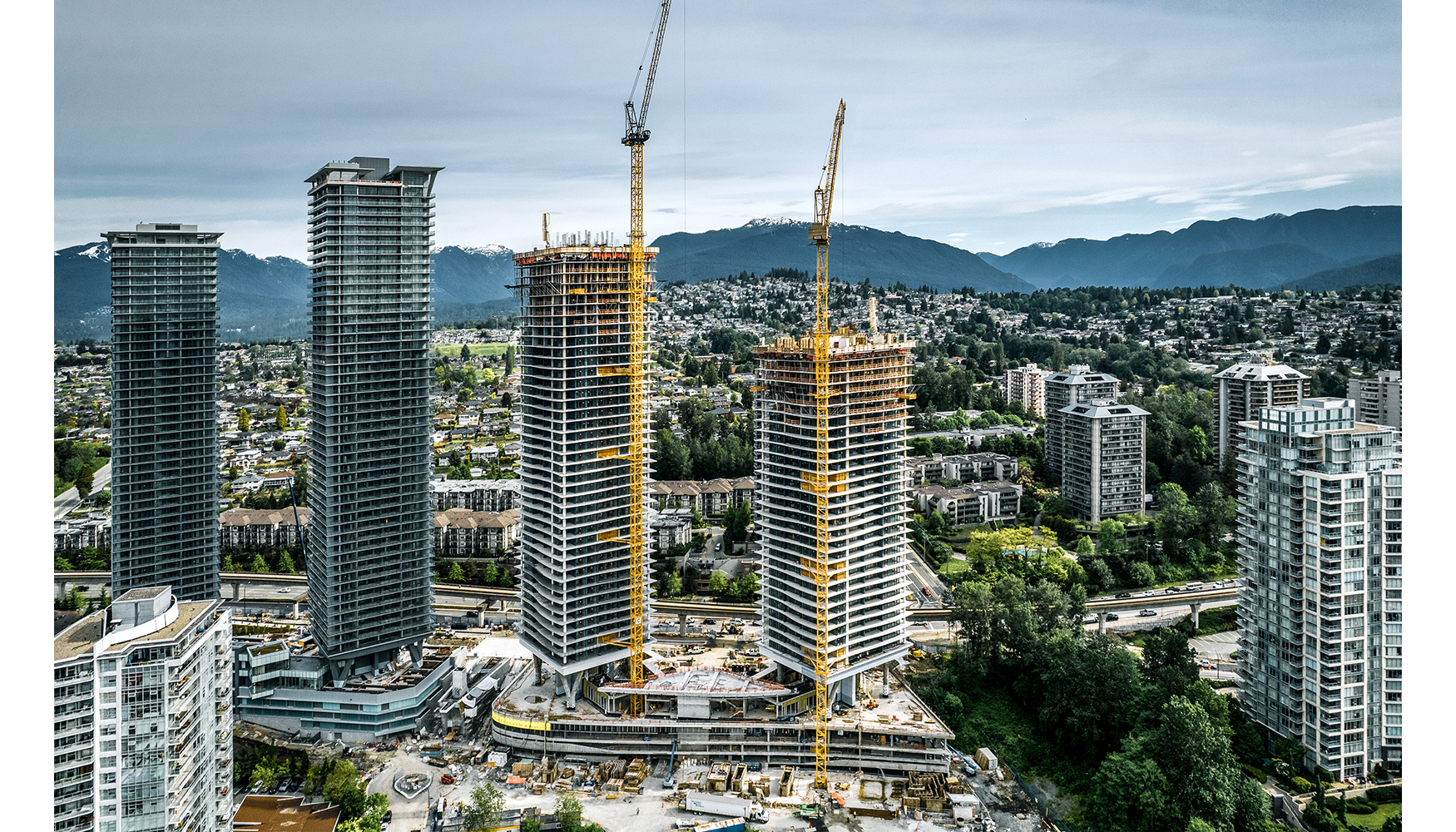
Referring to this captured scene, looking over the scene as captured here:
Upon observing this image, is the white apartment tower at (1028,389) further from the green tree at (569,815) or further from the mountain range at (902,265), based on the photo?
the green tree at (569,815)

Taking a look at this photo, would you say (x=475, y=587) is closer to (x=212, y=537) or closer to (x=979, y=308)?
(x=212, y=537)

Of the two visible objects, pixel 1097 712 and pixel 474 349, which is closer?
pixel 1097 712

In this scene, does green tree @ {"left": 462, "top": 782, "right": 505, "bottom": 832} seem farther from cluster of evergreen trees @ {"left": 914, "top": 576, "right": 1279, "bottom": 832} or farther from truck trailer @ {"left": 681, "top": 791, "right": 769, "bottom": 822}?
cluster of evergreen trees @ {"left": 914, "top": 576, "right": 1279, "bottom": 832}

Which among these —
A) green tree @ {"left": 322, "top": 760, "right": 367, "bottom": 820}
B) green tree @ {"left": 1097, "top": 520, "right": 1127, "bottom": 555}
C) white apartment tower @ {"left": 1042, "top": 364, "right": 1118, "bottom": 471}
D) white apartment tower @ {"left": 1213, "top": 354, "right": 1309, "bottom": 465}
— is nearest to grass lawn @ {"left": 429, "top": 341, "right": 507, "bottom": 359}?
white apartment tower @ {"left": 1042, "top": 364, "right": 1118, "bottom": 471}

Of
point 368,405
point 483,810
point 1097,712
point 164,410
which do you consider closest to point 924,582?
point 1097,712

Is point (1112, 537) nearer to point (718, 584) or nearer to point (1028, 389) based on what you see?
point (718, 584)
